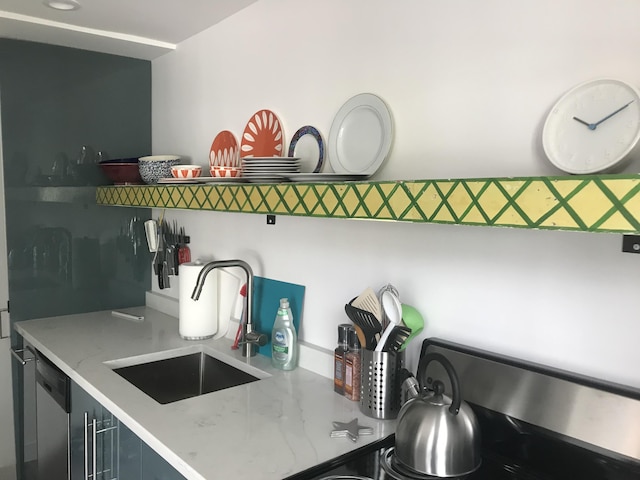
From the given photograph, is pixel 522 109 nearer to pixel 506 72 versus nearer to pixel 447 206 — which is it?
pixel 506 72

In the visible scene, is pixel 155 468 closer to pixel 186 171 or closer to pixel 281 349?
pixel 281 349

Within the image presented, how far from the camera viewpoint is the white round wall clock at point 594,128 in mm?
978

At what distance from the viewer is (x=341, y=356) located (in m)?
1.56

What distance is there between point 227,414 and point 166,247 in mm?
1324

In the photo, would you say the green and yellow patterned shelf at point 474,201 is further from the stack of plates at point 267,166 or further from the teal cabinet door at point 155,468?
the teal cabinet door at point 155,468

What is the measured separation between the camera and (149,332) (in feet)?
7.57

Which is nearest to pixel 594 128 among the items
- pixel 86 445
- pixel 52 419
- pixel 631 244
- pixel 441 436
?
pixel 631 244

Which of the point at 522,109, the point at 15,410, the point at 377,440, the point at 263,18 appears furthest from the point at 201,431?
the point at 15,410

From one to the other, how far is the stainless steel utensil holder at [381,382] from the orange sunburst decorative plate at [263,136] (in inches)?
33.6

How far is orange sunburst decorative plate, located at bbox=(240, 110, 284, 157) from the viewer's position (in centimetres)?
193

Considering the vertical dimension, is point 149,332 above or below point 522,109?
below

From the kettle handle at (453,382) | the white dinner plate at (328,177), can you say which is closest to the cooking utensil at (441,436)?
the kettle handle at (453,382)

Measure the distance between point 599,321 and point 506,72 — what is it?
577mm

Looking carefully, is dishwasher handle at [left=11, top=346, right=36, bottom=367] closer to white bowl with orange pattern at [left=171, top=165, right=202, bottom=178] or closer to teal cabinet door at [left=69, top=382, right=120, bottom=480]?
teal cabinet door at [left=69, top=382, right=120, bottom=480]
